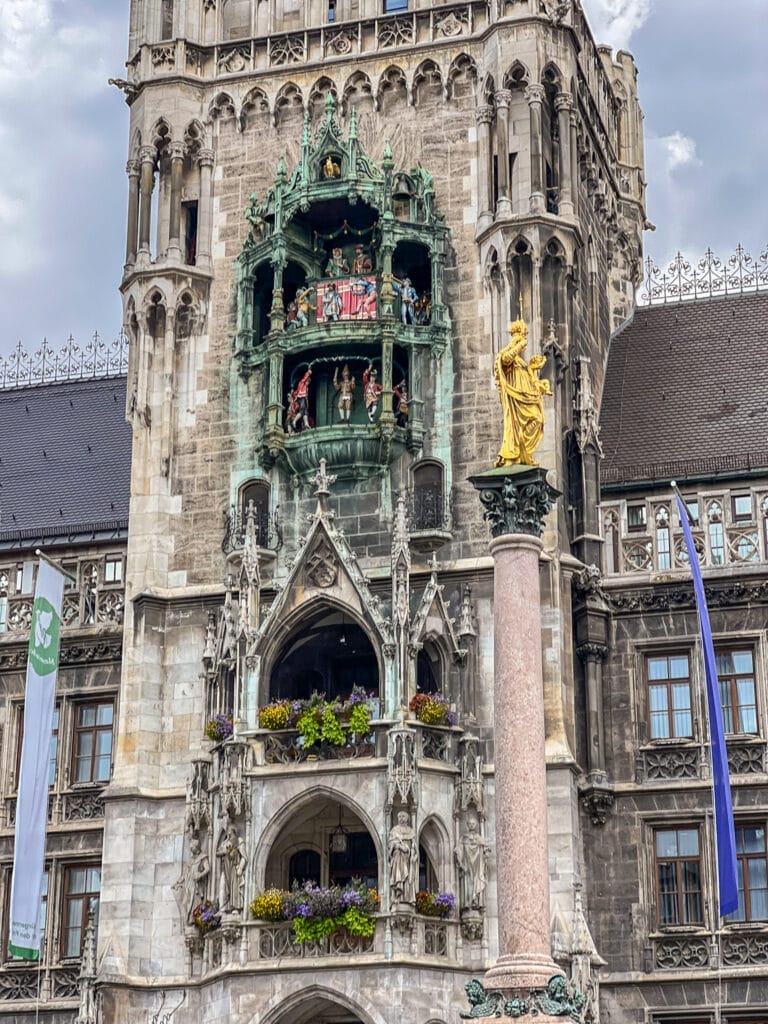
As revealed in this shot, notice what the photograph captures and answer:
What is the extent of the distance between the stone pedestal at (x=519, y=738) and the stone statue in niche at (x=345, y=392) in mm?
8979

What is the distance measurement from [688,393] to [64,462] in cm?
1347

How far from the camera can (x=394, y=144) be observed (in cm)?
4072

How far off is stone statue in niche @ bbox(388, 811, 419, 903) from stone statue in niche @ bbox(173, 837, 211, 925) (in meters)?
3.54

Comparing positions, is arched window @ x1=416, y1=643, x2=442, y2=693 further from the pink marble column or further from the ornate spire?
the pink marble column

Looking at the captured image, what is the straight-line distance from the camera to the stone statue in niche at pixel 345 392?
3903cm

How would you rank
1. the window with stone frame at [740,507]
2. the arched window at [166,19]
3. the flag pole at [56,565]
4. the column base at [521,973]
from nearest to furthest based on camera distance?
1. the column base at [521,973]
2. the window with stone frame at [740,507]
3. the flag pole at [56,565]
4. the arched window at [166,19]

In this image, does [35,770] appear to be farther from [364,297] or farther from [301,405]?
[364,297]

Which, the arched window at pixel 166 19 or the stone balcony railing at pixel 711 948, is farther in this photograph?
the arched window at pixel 166 19

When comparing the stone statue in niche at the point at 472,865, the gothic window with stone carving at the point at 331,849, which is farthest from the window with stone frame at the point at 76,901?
the stone statue in niche at the point at 472,865

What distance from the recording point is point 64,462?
45469 mm

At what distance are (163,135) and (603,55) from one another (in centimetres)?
1218

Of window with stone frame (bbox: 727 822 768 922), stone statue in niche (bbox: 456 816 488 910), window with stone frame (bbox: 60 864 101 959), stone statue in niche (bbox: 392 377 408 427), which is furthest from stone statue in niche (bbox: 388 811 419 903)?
stone statue in niche (bbox: 392 377 408 427)

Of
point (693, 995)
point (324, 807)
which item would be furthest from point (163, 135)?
point (693, 995)

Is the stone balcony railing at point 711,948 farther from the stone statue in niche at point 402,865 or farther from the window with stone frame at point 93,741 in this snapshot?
the window with stone frame at point 93,741
